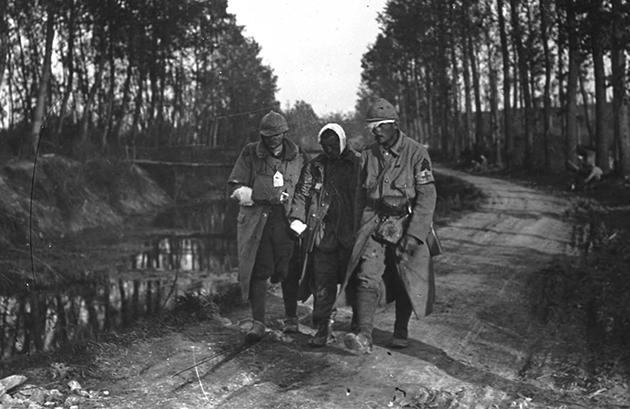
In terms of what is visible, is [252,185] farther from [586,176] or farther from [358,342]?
[586,176]

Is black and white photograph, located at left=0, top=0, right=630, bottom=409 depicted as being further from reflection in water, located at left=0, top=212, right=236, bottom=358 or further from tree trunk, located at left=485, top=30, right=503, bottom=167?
tree trunk, located at left=485, top=30, right=503, bottom=167

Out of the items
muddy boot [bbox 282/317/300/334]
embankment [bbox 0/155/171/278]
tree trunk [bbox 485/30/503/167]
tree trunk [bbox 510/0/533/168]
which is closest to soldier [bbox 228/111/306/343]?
muddy boot [bbox 282/317/300/334]

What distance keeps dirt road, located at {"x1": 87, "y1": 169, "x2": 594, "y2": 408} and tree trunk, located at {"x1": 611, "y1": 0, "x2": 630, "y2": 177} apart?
1582 cm

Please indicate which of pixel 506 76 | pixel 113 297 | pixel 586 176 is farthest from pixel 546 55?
pixel 113 297

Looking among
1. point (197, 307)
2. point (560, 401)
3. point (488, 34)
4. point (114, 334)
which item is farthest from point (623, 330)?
point (488, 34)

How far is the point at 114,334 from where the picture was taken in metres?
6.47

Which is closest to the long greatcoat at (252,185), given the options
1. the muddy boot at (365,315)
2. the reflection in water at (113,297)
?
the muddy boot at (365,315)

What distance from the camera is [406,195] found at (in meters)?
5.92

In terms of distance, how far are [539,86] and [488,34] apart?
5796 mm

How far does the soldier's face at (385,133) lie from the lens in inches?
236

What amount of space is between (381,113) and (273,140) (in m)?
0.98

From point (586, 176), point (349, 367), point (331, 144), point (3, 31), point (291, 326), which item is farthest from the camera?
point (3, 31)

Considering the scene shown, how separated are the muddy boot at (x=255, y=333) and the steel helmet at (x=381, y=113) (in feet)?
6.54

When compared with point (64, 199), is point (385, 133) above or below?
above
